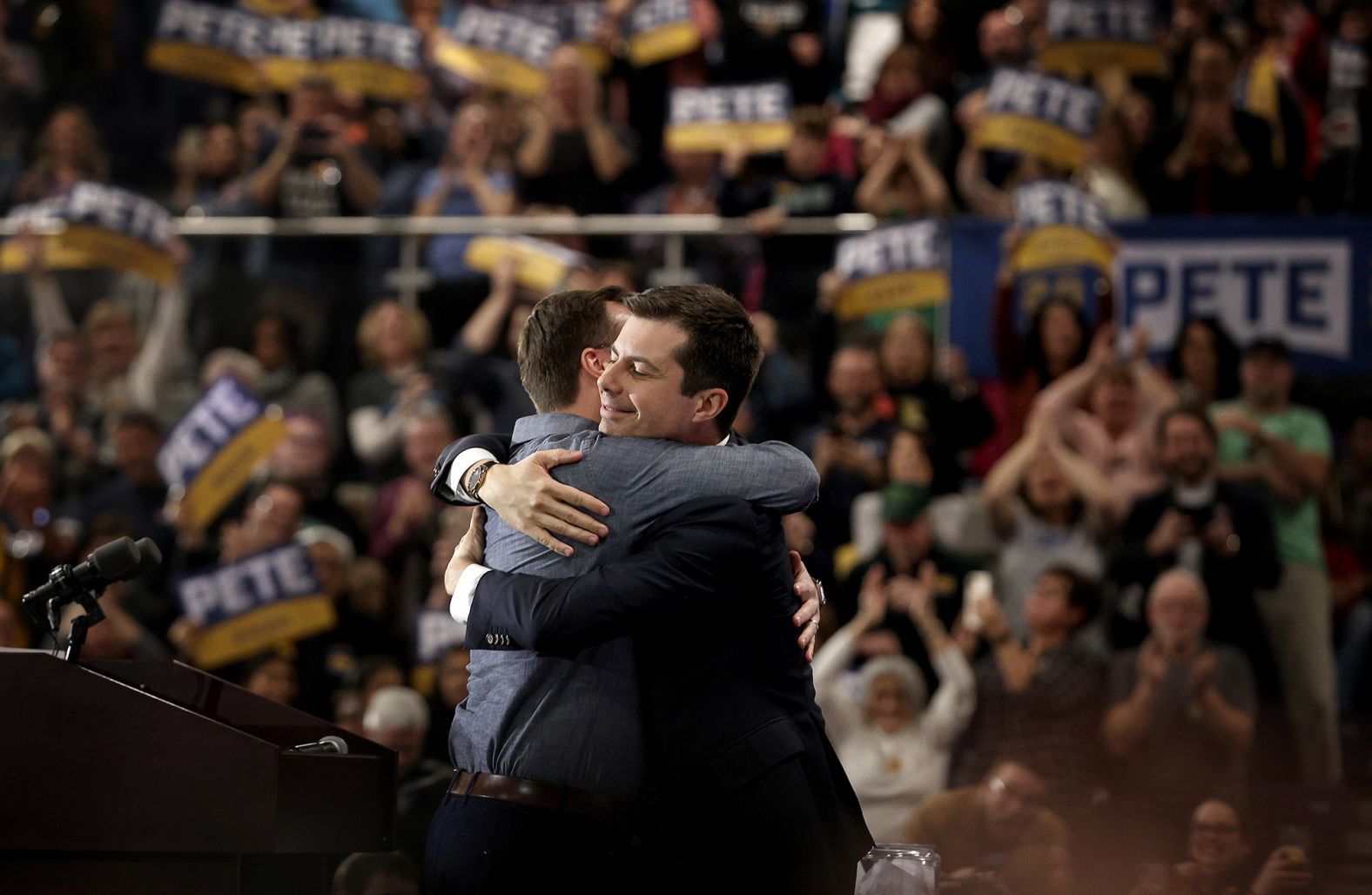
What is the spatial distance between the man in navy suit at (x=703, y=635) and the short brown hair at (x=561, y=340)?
7.9 inches

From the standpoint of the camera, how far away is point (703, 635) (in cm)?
273

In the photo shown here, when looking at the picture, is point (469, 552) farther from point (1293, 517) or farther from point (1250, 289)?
point (1250, 289)

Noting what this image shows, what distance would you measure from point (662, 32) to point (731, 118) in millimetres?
812

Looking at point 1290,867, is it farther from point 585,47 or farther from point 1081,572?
point 585,47

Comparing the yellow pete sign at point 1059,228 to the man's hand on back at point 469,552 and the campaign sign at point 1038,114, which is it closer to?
the campaign sign at point 1038,114

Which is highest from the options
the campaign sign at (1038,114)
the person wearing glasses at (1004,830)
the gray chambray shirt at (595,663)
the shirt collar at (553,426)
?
the campaign sign at (1038,114)

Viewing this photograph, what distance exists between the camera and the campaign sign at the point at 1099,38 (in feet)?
25.9

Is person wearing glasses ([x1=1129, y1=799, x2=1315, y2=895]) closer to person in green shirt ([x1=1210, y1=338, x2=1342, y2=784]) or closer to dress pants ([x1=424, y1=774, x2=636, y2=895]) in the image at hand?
person in green shirt ([x1=1210, y1=338, x2=1342, y2=784])

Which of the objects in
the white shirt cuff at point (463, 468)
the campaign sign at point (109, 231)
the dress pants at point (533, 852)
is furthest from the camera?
the campaign sign at point (109, 231)

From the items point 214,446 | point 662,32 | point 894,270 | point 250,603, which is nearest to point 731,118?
point 662,32

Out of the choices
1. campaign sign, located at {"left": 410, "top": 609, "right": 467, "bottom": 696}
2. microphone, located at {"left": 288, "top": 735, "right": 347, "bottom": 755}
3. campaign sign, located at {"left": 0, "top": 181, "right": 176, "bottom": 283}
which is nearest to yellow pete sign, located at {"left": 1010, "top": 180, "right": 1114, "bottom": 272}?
campaign sign, located at {"left": 410, "top": 609, "right": 467, "bottom": 696}

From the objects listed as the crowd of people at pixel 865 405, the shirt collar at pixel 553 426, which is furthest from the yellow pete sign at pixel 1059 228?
the shirt collar at pixel 553 426

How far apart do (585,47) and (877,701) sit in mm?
3899

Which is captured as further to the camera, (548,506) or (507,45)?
(507,45)
